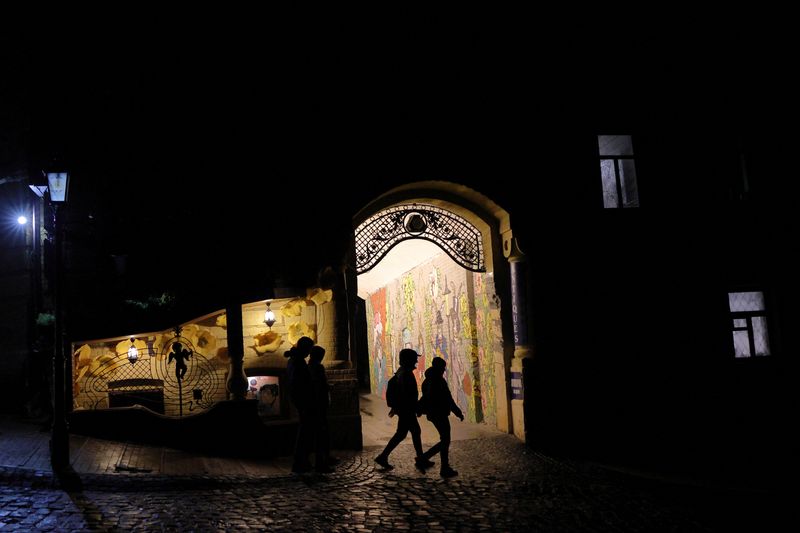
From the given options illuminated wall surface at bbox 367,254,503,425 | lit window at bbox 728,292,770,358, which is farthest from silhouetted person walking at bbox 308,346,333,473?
lit window at bbox 728,292,770,358

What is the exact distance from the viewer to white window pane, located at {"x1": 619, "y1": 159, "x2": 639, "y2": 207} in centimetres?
1316

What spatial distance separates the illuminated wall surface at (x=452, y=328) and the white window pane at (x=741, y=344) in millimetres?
4731

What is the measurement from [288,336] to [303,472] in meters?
3.56

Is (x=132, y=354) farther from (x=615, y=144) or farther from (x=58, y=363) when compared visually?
(x=615, y=144)

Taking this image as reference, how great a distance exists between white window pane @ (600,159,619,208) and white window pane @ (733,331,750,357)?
3565 mm

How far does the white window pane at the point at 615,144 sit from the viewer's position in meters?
13.2

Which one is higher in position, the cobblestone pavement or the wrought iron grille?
the wrought iron grille

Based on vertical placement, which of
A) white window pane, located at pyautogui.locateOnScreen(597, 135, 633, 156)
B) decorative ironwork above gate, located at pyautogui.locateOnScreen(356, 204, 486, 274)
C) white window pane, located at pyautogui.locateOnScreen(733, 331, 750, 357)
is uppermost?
white window pane, located at pyautogui.locateOnScreen(597, 135, 633, 156)

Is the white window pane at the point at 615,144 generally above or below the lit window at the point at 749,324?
above

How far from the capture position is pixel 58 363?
920 centimetres

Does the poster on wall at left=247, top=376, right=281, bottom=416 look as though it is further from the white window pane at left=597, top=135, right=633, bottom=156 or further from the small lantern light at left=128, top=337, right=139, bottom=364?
the white window pane at left=597, top=135, right=633, bottom=156

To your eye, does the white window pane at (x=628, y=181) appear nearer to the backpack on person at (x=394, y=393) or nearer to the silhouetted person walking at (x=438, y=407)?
the silhouetted person walking at (x=438, y=407)

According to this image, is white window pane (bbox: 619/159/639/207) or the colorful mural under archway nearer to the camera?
white window pane (bbox: 619/159/639/207)

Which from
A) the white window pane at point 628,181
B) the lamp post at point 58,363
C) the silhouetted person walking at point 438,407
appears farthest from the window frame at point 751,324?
the lamp post at point 58,363
